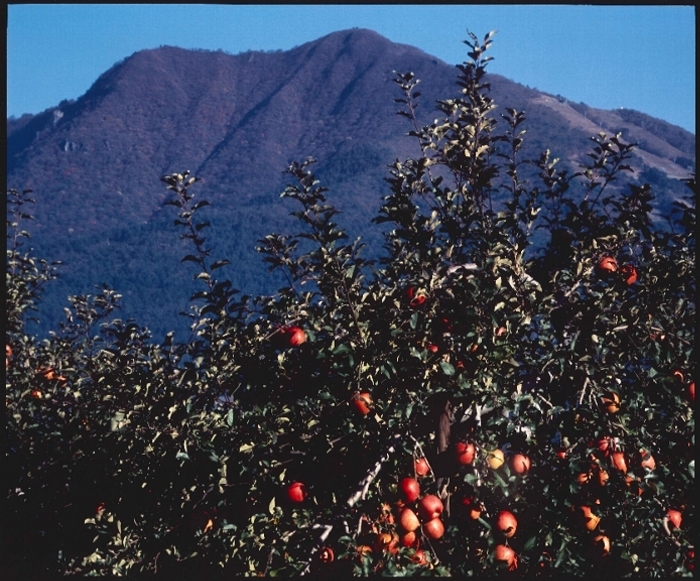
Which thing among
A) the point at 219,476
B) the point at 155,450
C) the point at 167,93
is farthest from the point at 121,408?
the point at 167,93

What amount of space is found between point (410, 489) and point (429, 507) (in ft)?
0.42

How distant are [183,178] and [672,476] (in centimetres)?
273

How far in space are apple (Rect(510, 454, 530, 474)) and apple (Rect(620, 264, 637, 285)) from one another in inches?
44.5

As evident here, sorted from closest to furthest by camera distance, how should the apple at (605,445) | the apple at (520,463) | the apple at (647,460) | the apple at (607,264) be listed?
the apple at (605,445) < the apple at (647,460) < the apple at (520,463) < the apple at (607,264)

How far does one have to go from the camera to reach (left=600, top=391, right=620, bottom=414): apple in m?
2.89

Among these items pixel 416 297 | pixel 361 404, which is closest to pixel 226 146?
pixel 416 297

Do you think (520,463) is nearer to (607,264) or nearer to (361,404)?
(361,404)

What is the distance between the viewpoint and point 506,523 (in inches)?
112

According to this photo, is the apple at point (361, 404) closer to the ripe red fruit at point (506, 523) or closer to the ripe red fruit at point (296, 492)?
the ripe red fruit at point (296, 492)

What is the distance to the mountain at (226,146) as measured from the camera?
70.4 metres

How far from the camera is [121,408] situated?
11.0 ft

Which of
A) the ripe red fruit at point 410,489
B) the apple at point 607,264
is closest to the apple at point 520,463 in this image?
the ripe red fruit at point 410,489

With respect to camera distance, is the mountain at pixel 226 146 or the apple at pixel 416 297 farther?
the mountain at pixel 226 146

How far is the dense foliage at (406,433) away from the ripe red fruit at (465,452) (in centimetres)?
1
